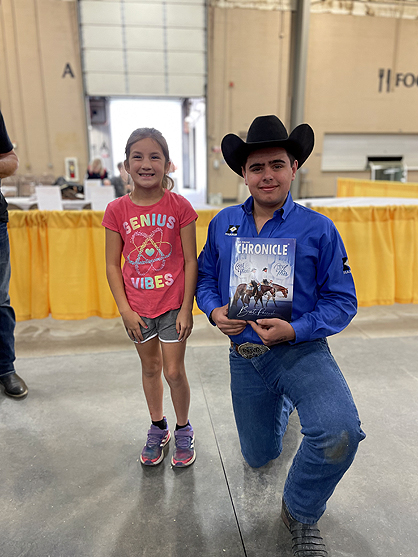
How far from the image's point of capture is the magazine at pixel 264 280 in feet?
4.53

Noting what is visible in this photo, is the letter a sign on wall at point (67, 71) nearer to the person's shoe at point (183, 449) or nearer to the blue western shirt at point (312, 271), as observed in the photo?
the blue western shirt at point (312, 271)

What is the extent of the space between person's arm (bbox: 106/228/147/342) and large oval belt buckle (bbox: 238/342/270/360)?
1.48ft

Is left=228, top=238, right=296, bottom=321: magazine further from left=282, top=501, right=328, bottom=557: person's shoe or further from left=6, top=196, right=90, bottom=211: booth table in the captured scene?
left=6, top=196, right=90, bottom=211: booth table

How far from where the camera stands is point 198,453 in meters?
1.91

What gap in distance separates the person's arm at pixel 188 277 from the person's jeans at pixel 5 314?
1.29 m

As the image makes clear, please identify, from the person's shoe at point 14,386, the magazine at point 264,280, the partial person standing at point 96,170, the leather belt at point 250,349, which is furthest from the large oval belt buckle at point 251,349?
the partial person standing at point 96,170

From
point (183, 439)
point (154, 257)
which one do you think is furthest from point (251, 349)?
point (183, 439)

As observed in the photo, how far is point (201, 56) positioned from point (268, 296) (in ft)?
43.8

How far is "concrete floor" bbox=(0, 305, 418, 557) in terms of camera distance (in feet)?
4.74

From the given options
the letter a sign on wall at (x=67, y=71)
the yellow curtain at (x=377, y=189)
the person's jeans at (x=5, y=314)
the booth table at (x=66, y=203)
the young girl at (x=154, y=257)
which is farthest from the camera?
the letter a sign on wall at (x=67, y=71)

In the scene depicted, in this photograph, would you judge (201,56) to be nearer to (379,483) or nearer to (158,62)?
(158,62)

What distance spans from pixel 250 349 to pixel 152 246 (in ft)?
1.97

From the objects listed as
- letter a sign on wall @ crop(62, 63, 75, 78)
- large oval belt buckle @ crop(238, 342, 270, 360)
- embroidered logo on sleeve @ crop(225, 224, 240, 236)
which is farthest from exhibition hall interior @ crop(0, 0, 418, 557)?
letter a sign on wall @ crop(62, 63, 75, 78)

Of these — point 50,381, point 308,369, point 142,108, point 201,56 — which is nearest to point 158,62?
point 201,56
